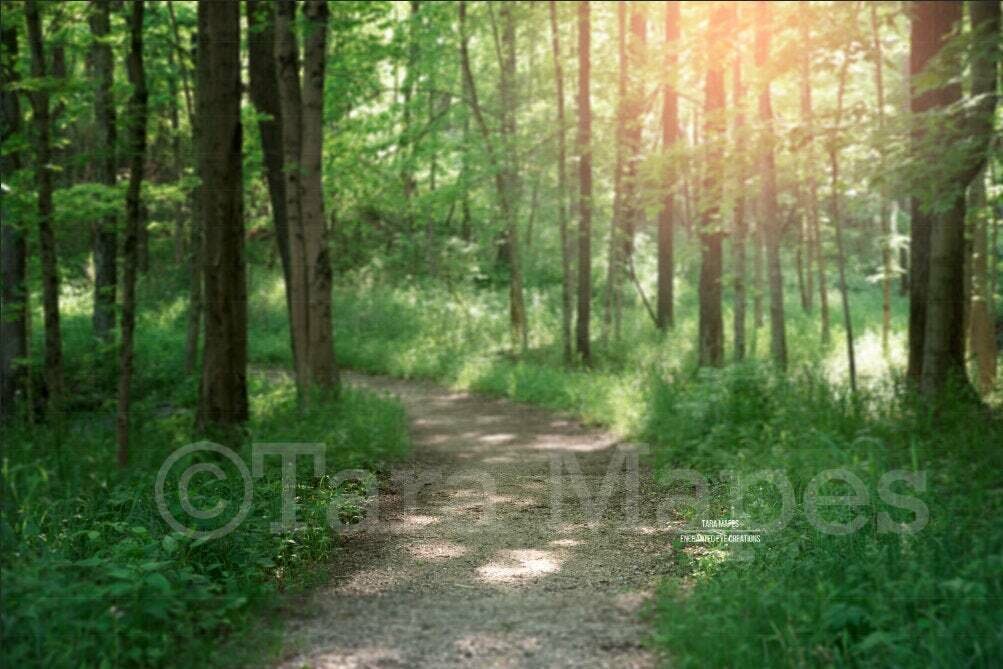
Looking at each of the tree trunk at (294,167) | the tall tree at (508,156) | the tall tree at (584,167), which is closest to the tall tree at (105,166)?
the tree trunk at (294,167)

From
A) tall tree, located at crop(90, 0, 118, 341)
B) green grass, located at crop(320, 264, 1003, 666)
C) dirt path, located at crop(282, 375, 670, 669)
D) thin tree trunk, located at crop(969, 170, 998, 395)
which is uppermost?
tall tree, located at crop(90, 0, 118, 341)

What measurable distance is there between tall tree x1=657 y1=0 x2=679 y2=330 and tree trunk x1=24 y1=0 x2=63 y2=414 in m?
7.80

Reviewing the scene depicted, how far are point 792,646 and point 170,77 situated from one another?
16.6m

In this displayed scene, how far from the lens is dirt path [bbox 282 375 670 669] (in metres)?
4.74

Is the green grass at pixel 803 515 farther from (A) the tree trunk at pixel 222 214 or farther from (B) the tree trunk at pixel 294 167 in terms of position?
(A) the tree trunk at pixel 222 214

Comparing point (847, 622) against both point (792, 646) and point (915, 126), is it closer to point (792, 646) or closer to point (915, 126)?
point (792, 646)

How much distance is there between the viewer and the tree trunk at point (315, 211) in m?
11.6

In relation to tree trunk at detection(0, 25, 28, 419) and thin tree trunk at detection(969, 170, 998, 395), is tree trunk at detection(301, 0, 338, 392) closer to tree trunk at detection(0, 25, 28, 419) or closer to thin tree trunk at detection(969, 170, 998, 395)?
tree trunk at detection(0, 25, 28, 419)

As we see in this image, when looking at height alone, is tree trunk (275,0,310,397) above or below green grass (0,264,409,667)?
above

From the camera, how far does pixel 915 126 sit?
8.10 metres

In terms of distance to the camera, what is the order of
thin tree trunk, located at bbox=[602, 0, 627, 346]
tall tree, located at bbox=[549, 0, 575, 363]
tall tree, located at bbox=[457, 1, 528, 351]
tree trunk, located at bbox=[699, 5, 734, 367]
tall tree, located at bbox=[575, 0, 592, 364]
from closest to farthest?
1. tree trunk, located at bbox=[699, 5, 734, 367]
2. tall tree, located at bbox=[575, 0, 592, 364]
3. thin tree trunk, located at bbox=[602, 0, 627, 346]
4. tall tree, located at bbox=[549, 0, 575, 363]
5. tall tree, located at bbox=[457, 1, 528, 351]

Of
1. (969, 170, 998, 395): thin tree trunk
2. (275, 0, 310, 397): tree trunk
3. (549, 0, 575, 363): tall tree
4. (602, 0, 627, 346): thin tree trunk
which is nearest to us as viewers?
(275, 0, 310, 397): tree trunk

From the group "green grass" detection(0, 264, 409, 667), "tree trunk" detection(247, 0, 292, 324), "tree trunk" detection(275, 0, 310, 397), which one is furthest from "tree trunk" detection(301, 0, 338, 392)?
"tree trunk" detection(247, 0, 292, 324)

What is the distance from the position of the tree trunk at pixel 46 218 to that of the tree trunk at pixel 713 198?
814 centimetres
